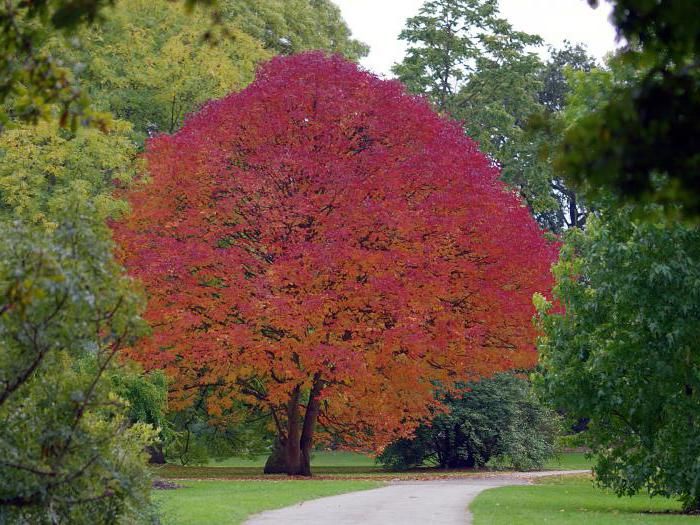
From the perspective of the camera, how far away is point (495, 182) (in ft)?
90.8

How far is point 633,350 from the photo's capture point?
17219 millimetres

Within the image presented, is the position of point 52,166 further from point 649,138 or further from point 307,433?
point 649,138

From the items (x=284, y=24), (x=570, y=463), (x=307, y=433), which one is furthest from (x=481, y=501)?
(x=570, y=463)

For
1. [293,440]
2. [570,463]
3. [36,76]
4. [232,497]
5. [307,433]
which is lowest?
[232,497]

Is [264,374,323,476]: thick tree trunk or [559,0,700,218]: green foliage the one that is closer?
[559,0,700,218]: green foliage

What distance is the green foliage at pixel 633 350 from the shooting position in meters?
16.2

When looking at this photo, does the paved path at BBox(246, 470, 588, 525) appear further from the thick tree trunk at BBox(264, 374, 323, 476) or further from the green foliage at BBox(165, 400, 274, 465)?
the green foliage at BBox(165, 400, 274, 465)

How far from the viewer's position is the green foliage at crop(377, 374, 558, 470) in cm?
3222

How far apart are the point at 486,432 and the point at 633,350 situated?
50.5 feet

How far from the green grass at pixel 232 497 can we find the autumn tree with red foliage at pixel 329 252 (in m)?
2.32

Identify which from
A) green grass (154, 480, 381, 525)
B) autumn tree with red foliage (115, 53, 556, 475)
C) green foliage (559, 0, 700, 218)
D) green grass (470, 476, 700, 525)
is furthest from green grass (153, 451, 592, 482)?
green foliage (559, 0, 700, 218)

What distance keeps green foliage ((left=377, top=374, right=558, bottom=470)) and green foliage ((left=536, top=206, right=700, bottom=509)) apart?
12558mm

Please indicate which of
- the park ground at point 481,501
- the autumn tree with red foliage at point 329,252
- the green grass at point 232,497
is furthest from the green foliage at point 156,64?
the green grass at point 232,497

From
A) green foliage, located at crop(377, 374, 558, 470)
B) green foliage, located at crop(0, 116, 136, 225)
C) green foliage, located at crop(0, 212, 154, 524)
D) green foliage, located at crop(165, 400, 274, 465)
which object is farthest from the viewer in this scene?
A: green foliage, located at crop(377, 374, 558, 470)
